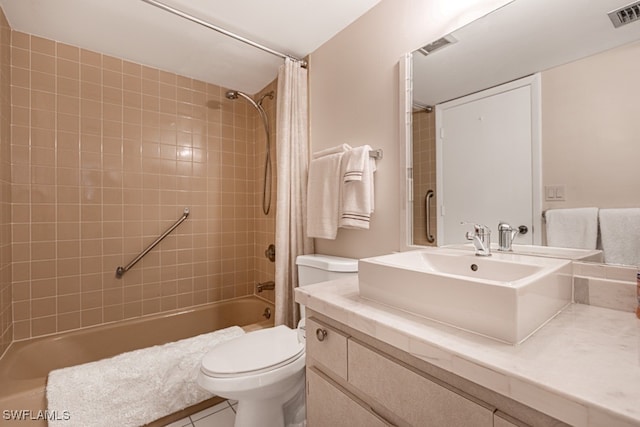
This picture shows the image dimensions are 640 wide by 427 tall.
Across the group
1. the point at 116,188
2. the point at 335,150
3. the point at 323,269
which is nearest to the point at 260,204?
the point at 116,188

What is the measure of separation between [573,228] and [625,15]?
63 centimetres

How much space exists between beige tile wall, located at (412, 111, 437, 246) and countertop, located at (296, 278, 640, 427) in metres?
0.61

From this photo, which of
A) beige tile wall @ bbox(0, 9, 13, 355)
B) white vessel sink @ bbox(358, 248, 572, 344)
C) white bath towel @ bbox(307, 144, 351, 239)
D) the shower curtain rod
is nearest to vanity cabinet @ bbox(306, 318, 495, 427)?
white vessel sink @ bbox(358, 248, 572, 344)

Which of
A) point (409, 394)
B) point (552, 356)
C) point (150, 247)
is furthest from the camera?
point (150, 247)

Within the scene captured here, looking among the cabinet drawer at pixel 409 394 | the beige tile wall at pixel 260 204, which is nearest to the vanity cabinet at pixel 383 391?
the cabinet drawer at pixel 409 394

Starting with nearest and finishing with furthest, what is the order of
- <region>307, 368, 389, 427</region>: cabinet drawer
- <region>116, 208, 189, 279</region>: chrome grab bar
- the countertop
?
the countertop < <region>307, 368, 389, 427</region>: cabinet drawer < <region>116, 208, 189, 279</region>: chrome grab bar

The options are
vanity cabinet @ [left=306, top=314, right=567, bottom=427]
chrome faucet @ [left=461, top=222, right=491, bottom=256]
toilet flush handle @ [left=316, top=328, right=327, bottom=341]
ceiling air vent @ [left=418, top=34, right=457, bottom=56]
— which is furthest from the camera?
ceiling air vent @ [left=418, top=34, right=457, bottom=56]

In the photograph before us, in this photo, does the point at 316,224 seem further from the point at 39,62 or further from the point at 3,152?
the point at 39,62

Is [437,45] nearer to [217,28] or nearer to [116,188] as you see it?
[217,28]

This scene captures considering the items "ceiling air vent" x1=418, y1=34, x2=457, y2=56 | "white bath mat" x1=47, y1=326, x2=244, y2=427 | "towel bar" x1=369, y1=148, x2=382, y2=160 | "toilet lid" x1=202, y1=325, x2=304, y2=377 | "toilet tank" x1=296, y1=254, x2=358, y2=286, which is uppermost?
"ceiling air vent" x1=418, y1=34, x2=457, y2=56

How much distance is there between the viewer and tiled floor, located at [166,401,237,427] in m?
1.46

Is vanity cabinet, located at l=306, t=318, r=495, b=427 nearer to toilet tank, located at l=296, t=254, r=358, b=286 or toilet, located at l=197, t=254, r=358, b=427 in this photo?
toilet, located at l=197, t=254, r=358, b=427

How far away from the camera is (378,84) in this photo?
155 centimetres

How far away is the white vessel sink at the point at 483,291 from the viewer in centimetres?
60
